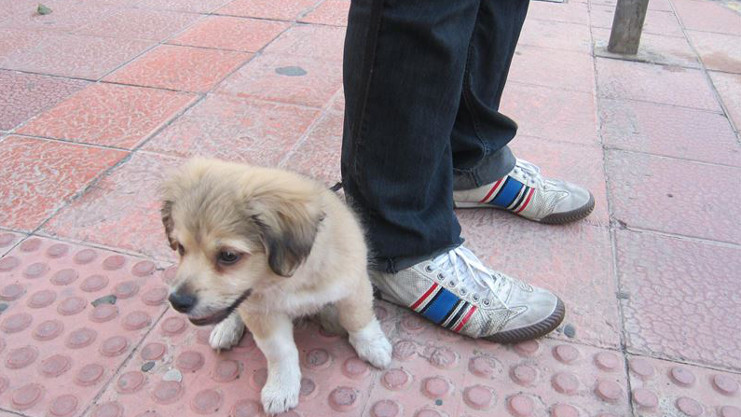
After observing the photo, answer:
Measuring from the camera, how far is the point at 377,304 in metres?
2.19

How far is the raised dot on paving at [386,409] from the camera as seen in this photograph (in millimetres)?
1785

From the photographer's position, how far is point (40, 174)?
9.28 ft

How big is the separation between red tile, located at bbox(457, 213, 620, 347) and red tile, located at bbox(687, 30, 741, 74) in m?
2.58

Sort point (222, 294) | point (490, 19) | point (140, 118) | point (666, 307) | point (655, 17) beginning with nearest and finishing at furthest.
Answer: point (222, 294), point (490, 19), point (666, 307), point (140, 118), point (655, 17)

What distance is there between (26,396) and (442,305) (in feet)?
4.35

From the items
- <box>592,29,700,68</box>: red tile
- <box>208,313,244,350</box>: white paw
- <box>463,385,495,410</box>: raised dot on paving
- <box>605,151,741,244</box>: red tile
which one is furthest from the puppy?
<box>592,29,700,68</box>: red tile

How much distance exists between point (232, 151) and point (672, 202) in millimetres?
2126

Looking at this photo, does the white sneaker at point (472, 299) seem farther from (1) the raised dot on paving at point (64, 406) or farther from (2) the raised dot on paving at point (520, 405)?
(1) the raised dot on paving at point (64, 406)

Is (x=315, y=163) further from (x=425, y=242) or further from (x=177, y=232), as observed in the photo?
A: (x=177, y=232)

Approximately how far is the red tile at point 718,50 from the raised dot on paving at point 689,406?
3.26m

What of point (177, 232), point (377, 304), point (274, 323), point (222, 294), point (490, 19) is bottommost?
point (377, 304)

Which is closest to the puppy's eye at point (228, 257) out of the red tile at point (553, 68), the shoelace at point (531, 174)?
the shoelace at point (531, 174)

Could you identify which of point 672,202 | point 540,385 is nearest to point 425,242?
point 540,385

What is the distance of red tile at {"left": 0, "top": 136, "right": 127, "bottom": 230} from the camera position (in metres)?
2.59
